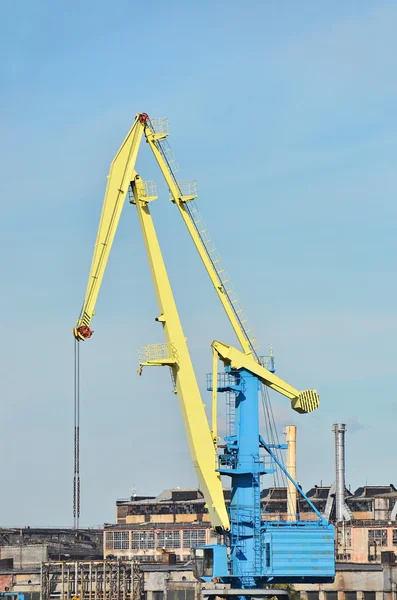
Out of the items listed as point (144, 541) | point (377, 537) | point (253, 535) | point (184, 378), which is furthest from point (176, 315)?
point (144, 541)

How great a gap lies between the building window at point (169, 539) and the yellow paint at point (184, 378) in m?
37.5

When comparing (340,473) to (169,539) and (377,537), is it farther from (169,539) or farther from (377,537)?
(169,539)

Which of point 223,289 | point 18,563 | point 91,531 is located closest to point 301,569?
point 223,289

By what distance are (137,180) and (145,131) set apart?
2080mm

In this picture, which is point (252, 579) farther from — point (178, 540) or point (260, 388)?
point (178, 540)

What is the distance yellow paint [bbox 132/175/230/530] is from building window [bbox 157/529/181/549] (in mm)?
37501

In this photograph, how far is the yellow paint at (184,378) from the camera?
5116 centimetres

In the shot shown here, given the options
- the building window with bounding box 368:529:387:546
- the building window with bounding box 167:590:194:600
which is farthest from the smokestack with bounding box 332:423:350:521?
the building window with bounding box 167:590:194:600

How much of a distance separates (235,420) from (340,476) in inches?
1512

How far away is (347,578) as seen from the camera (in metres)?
59.8

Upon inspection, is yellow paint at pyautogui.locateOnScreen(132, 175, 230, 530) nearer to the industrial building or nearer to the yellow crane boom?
the yellow crane boom

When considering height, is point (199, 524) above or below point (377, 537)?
above

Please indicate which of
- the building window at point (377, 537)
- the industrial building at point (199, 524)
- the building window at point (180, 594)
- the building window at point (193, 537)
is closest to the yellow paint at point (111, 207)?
the building window at point (180, 594)

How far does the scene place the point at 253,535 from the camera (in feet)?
166
